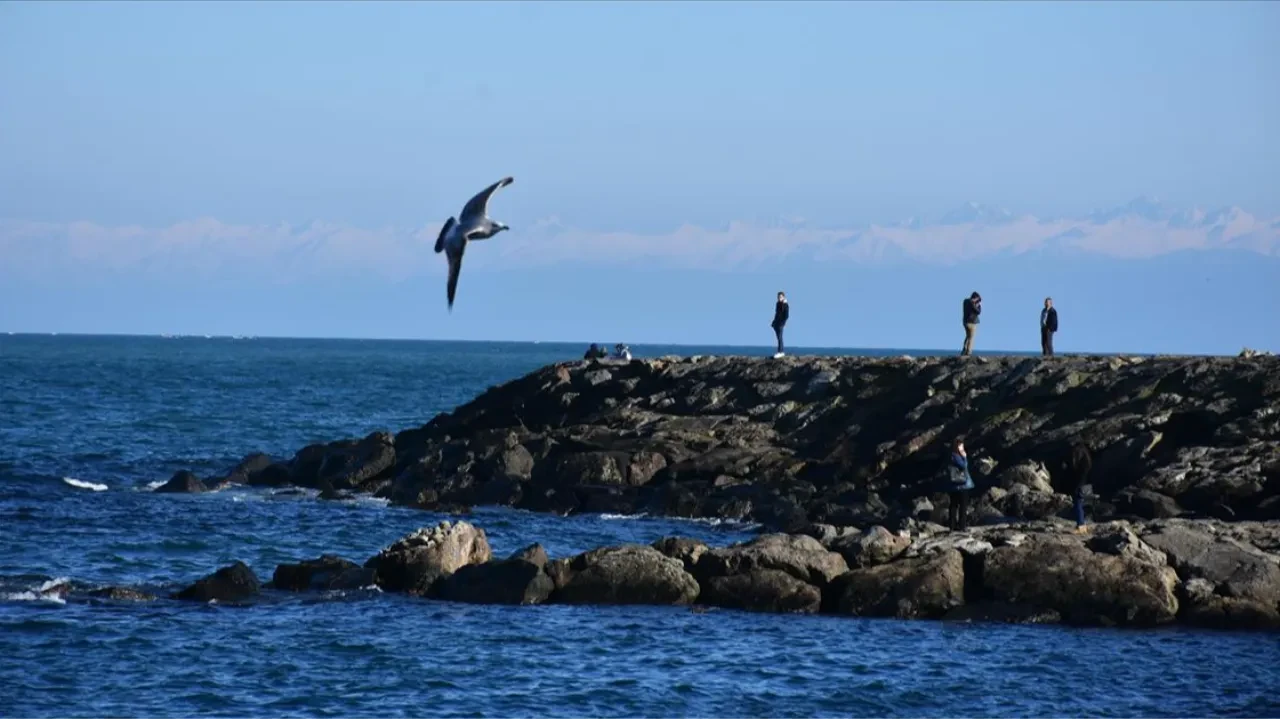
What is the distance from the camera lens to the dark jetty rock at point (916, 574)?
2727 cm

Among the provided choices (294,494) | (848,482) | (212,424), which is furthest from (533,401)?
(212,424)

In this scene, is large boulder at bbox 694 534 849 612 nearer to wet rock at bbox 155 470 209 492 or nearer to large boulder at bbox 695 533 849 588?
large boulder at bbox 695 533 849 588

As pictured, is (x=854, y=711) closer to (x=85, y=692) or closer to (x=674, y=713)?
(x=674, y=713)

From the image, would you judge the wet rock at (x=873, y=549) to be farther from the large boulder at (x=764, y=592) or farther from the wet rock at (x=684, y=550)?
the wet rock at (x=684, y=550)

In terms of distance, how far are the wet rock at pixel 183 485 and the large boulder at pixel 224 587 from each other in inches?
720

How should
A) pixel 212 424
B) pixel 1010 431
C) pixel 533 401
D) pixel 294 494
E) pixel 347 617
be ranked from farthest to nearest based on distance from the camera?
pixel 212 424 < pixel 533 401 < pixel 294 494 < pixel 1010 431 < pixel 347 617

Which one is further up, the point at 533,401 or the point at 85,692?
the point at 533,401

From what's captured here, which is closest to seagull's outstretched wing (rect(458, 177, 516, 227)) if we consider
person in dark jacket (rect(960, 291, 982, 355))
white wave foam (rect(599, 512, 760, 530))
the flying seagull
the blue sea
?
the flying seagull

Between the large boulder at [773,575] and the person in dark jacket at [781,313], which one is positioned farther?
the person in dark jacket at [781,313]

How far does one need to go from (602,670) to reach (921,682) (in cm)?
436

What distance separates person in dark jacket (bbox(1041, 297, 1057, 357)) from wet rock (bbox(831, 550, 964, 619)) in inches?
753

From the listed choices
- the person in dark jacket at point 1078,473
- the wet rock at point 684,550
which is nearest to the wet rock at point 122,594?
the wet rock at point 684,550

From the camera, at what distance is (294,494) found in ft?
155

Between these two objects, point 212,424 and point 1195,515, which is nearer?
point 1195,515
